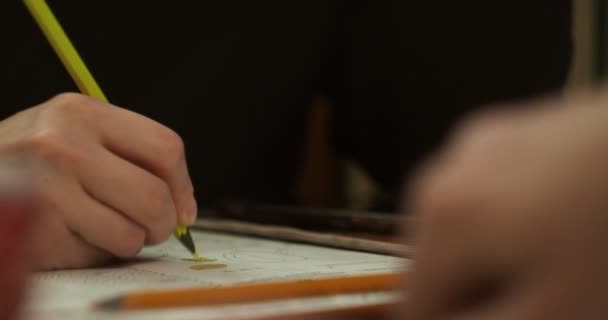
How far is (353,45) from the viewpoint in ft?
4.16

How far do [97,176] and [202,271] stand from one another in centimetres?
9

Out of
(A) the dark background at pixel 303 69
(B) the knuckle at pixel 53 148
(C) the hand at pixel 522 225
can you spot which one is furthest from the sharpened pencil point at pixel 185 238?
(A) the dark background at pixel 303 69

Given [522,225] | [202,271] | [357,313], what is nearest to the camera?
[522,225]

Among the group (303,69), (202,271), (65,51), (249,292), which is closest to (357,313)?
(249,292)

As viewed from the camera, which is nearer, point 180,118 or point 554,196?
point 554,196

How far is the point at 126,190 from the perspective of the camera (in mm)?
473

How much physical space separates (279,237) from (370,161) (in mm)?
630

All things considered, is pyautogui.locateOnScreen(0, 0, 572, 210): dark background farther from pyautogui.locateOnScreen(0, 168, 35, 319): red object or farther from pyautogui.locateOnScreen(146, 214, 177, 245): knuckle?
pyautogui.locateOnScreen(0, 168, 35, 319): red object

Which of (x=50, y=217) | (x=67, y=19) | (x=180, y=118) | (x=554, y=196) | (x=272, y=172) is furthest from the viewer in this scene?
(x=272, y=172)

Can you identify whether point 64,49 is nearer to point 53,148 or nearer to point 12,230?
point 53,148

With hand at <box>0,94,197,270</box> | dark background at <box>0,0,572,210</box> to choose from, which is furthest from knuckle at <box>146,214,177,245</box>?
dark background at <box>0,0,572,210</box>

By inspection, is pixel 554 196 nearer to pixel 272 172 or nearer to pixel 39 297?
pixel 39 297

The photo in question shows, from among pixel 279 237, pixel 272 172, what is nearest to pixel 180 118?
pixel 272 172

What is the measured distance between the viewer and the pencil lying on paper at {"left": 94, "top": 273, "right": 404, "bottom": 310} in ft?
0.98
